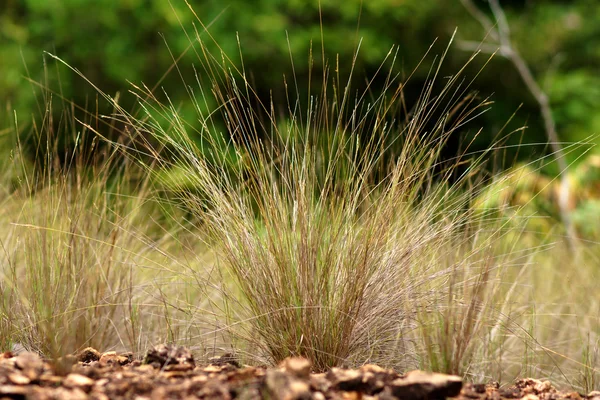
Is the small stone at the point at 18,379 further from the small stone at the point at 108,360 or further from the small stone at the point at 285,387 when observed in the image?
the small stone at the point at 285,387

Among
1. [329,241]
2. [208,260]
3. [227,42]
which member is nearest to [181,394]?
[329,241]

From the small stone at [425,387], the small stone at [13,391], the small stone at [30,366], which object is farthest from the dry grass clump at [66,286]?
the small stone at [425,387]

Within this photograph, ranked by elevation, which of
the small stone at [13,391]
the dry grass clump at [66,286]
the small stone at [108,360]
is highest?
the dry grass clump at [66,286]

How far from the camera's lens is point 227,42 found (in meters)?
9.82

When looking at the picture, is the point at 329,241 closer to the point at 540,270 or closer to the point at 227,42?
the point at 540,270

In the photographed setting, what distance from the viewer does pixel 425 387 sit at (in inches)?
81.5

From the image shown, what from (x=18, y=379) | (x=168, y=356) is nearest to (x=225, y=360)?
(x=168, y=356)

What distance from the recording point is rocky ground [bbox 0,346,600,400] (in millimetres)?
1963

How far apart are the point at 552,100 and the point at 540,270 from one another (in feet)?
24.0

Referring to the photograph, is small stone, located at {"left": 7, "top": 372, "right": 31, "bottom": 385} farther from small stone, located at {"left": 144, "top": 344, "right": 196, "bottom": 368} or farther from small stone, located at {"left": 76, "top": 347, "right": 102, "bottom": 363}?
small stone, located at {"left": 76, "top": 347, "right": 102, "bottom": 363}

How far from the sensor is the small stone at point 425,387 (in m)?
2.07

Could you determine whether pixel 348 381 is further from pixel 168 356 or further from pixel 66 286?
pixel 66 286

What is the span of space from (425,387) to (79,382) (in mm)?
957

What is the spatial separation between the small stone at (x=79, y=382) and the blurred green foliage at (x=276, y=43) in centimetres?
772
